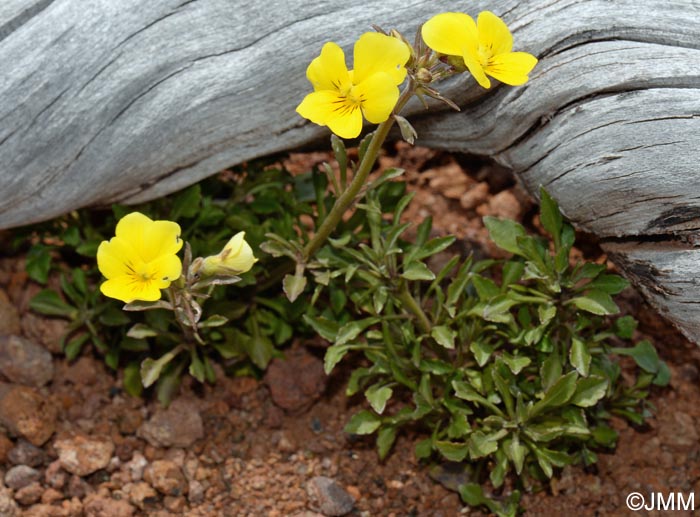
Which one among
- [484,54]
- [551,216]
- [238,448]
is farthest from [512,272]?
[238,448]

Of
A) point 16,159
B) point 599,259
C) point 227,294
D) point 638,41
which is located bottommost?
point 599,259

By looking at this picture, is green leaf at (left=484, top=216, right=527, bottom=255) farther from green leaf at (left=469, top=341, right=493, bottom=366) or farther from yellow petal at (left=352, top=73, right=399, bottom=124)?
yellow petal at (left=352, top=73, right=399, bottom=124)

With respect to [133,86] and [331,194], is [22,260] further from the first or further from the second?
[331,194]

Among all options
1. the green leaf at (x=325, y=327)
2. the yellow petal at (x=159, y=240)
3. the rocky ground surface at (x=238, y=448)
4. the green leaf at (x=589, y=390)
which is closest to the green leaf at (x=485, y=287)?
the green leaf at (x=589, y=390)

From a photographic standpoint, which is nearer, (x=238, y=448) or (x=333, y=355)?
(x=333, y=355)

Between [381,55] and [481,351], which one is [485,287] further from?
[381,55]

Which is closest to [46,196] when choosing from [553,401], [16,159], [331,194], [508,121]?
[16,159]

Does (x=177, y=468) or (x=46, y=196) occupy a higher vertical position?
(x=46, y=196)
